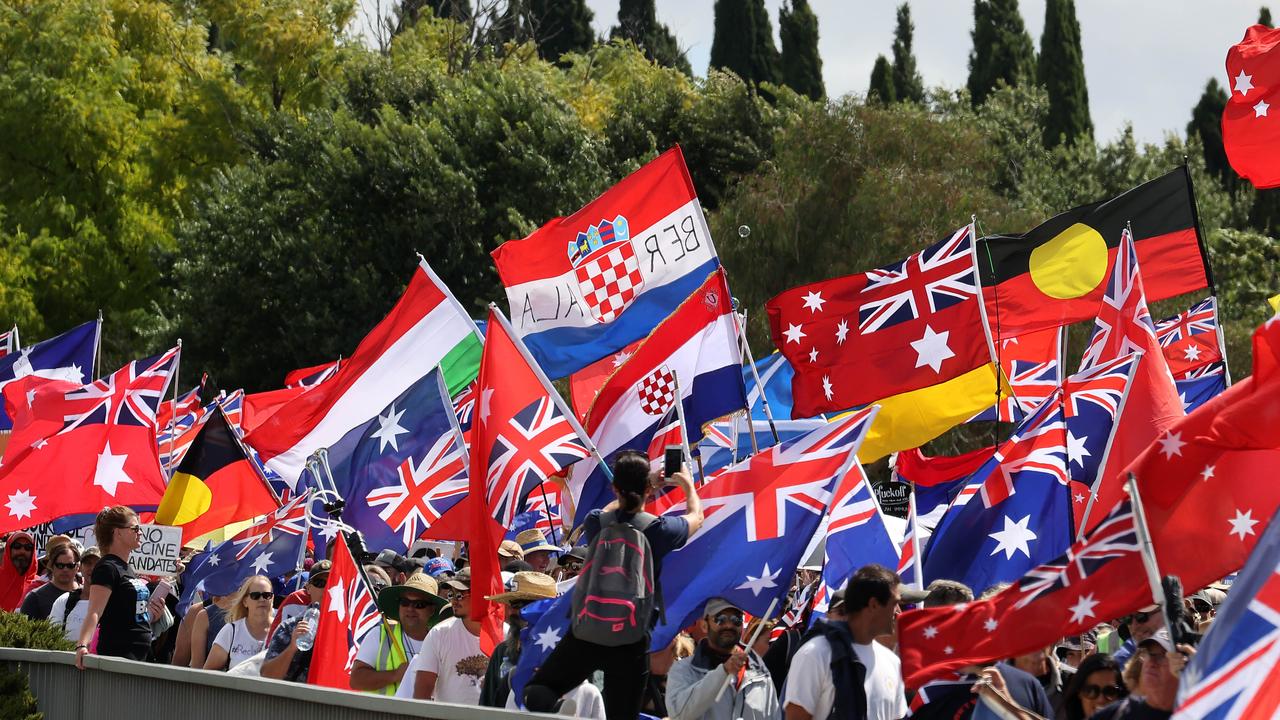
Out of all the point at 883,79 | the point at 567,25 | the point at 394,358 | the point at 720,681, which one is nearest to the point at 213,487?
the point at 394,358

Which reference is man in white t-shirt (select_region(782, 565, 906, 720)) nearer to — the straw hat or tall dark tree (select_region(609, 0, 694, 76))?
the straw hat

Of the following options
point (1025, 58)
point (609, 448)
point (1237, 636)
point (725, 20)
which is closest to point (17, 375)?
point (609, 448)

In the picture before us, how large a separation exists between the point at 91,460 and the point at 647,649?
389 inches

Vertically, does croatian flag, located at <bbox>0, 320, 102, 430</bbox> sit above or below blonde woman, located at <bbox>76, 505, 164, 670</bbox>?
above

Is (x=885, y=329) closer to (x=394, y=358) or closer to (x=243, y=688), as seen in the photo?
(x=394, y=358)

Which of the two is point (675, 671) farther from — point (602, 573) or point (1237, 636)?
point (1237, 636)

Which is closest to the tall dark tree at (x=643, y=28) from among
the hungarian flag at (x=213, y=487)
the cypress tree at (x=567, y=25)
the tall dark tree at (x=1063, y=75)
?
the cypress tree at (x=567, y=25)

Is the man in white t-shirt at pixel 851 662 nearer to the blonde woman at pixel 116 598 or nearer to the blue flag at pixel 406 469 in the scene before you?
the blonde woman at pixel 116 598

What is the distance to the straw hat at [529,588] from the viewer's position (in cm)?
846

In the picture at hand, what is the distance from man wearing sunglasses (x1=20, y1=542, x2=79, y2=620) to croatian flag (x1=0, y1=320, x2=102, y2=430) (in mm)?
9110

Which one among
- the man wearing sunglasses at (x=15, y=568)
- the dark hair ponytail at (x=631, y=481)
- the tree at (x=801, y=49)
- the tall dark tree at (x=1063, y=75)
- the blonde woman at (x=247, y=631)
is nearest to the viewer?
the dark hair ponytail at (x=631, y=481)

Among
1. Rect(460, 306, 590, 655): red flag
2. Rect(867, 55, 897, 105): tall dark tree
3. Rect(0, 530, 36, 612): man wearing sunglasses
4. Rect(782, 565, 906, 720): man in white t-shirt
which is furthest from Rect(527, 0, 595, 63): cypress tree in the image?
Rect(782, 565, 906, 720): man in white t-shirt

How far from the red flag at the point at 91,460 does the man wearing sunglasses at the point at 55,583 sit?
2925 mm

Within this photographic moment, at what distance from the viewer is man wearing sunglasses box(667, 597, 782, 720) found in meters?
7.23
